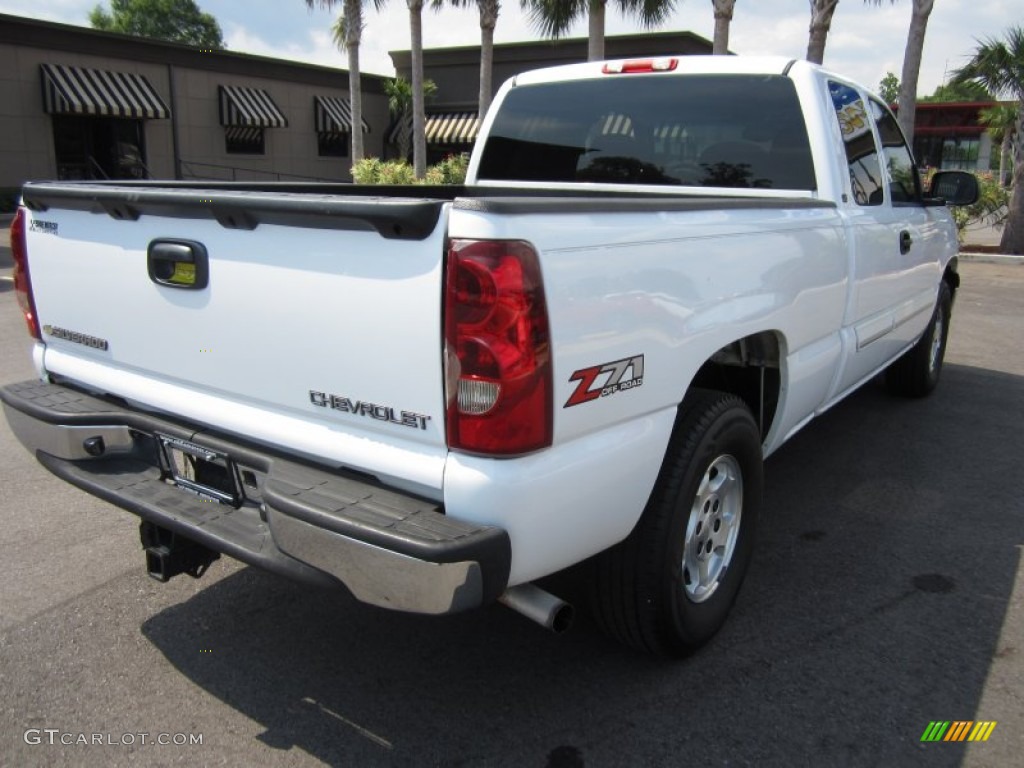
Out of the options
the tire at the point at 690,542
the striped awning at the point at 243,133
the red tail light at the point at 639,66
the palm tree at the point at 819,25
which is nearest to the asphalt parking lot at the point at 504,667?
the tire at the point at 690,542

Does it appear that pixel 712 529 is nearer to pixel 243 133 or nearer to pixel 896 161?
pixel 896 161

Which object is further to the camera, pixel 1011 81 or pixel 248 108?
pixel 248 108

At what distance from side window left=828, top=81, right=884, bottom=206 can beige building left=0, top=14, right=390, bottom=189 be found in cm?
2181

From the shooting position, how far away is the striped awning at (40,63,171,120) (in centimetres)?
2117

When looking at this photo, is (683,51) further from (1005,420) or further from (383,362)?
(383,362)

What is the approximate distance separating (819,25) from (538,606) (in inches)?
629

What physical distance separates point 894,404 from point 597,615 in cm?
444

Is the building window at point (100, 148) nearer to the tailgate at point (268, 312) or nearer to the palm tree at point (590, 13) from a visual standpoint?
the palm tree at point (590, 13)

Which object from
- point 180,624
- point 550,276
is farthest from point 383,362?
point 180,624

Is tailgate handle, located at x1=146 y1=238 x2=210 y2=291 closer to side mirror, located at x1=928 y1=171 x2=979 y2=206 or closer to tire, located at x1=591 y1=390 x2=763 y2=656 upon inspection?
tire, located at x1=591 y1=390 x2=763 y2=656

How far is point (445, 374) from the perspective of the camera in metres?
2.09

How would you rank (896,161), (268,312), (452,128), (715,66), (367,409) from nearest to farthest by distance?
(367,409)
(268,312)
(715,66)
(896,161)
(452,128)

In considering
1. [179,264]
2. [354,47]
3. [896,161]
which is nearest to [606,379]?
[179,264]

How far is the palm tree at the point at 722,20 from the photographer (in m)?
15.8
